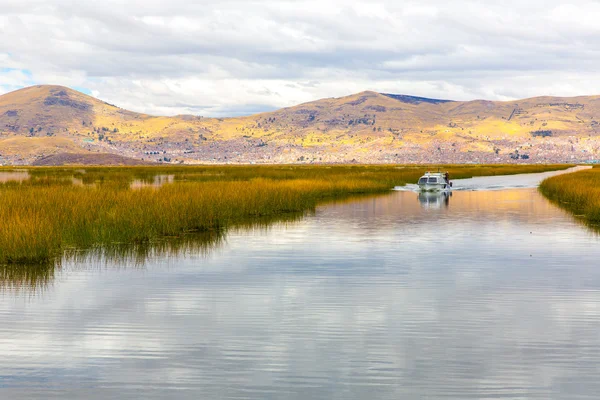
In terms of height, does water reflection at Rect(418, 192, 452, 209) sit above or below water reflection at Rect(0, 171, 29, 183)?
below

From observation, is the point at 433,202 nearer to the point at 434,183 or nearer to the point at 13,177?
the point at 434,183

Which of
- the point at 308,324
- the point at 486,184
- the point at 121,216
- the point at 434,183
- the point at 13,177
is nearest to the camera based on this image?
the point at 308,324

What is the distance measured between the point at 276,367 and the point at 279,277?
27.1 feet

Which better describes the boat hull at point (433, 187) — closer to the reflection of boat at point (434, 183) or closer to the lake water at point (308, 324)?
the reflection of boat at point (434, 183)

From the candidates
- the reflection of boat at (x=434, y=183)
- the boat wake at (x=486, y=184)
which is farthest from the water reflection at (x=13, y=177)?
the boat wake at (x=486, y=184)

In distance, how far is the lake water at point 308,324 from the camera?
10.3 metres

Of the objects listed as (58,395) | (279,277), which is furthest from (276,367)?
(279,277)

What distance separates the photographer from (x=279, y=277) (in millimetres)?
19266

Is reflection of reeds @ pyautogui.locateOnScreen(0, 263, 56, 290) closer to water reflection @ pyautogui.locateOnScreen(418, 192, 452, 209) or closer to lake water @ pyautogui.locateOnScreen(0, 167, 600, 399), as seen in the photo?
lake water @ pyautogui.locateOnScreen(0, 167, 600, 399)

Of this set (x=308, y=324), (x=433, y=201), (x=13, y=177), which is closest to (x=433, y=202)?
(x=433, y=201)

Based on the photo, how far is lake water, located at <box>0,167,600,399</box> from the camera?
406 inches

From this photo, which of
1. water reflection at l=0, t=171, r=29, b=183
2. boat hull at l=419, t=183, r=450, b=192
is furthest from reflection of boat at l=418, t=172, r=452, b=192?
water reflection at l=0, t=171, r=29, b=183

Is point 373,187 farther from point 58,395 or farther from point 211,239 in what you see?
point 58,395

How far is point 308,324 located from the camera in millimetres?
13750
